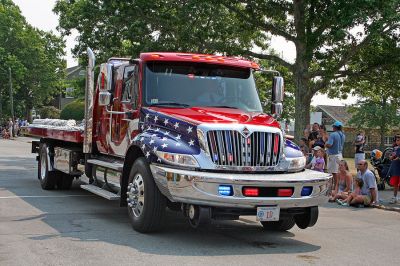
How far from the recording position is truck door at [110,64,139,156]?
344 inches

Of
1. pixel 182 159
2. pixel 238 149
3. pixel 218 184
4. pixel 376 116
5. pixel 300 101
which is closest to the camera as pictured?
pixel 218 184

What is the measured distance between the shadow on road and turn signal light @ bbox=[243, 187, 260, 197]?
698 mm

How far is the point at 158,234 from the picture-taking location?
7.87 m

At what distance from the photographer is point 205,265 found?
624cm

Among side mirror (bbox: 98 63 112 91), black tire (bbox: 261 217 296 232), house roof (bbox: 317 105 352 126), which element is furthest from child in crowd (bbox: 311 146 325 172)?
house roof (bbox: 317 105 352 126)

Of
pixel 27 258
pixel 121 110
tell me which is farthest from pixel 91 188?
pixel 27 258

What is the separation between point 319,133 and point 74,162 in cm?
709

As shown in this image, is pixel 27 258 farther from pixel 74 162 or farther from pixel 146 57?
pixel 74 162

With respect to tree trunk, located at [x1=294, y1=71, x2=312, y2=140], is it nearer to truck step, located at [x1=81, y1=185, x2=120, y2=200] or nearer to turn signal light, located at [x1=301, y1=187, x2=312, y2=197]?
truck step, located at [x1=81, y1=185, x2=120, y2=200]

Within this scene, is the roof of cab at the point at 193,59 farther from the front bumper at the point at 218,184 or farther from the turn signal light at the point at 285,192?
the turn signal light at the point at 285,192

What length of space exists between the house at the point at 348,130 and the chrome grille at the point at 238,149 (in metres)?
43.8

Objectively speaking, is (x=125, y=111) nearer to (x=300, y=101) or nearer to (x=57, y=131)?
(x=57, y=131)

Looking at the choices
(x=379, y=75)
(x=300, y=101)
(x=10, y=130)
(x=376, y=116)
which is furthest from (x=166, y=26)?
(x=376, y=116)

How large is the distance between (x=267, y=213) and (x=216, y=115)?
1.57m
